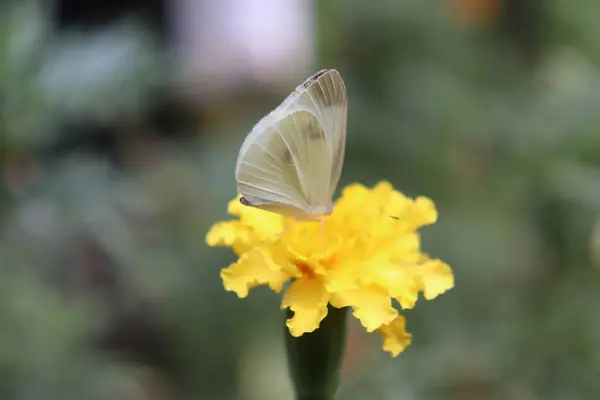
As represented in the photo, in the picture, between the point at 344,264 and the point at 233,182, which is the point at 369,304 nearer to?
the point at 344,264

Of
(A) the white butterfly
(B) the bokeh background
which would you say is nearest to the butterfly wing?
(A) the white butterfly


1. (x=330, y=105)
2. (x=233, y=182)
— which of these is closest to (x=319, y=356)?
(x=330, y=105)

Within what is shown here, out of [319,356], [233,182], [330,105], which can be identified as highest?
[330,105]

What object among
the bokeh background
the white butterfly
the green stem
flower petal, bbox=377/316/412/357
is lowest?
the bokeh background

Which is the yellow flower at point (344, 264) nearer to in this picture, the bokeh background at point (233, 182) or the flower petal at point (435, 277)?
the flower petal at point (435, 277)

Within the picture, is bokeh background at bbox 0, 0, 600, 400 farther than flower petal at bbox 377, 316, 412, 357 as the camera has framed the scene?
Yes

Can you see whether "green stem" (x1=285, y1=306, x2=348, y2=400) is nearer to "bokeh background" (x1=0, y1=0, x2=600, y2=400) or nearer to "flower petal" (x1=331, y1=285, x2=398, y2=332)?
"flower petal" (x1=331, y1=285, x2=398, y2=332)

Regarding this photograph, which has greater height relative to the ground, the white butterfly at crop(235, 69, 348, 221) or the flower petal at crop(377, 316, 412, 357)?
the white butterfly at crop(235, 69, 348, 221)
